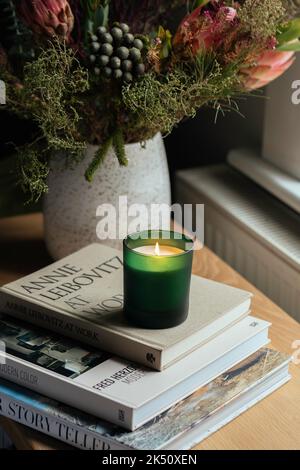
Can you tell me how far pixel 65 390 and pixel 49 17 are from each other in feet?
1.37

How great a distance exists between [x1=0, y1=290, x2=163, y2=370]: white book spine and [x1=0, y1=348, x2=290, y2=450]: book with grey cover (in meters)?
0.06

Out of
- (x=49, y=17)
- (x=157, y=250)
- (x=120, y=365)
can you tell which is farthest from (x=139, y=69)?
(x=120, y=365)

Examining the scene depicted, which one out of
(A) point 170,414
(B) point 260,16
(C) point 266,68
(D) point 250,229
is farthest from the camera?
(D) point 250,229

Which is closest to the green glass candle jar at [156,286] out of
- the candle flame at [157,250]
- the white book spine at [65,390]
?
the candle flame at [157,250]

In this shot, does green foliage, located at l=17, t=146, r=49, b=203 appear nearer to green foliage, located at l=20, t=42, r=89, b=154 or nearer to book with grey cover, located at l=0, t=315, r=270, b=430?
green foliage, located at l=20, t=42, r=89, b=154

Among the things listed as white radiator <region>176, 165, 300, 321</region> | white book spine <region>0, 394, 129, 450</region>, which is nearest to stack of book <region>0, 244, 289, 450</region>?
white book spine <region>0, 394, 129, 450</region>

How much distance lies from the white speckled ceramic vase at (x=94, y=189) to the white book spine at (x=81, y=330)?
188mm

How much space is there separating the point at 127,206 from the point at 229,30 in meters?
0.27

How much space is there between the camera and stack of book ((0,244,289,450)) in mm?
739

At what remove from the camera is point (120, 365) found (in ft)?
2.59

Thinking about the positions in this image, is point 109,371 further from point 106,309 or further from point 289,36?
point 289,36

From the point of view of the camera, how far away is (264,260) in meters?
1.13

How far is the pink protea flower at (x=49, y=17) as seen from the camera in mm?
863
